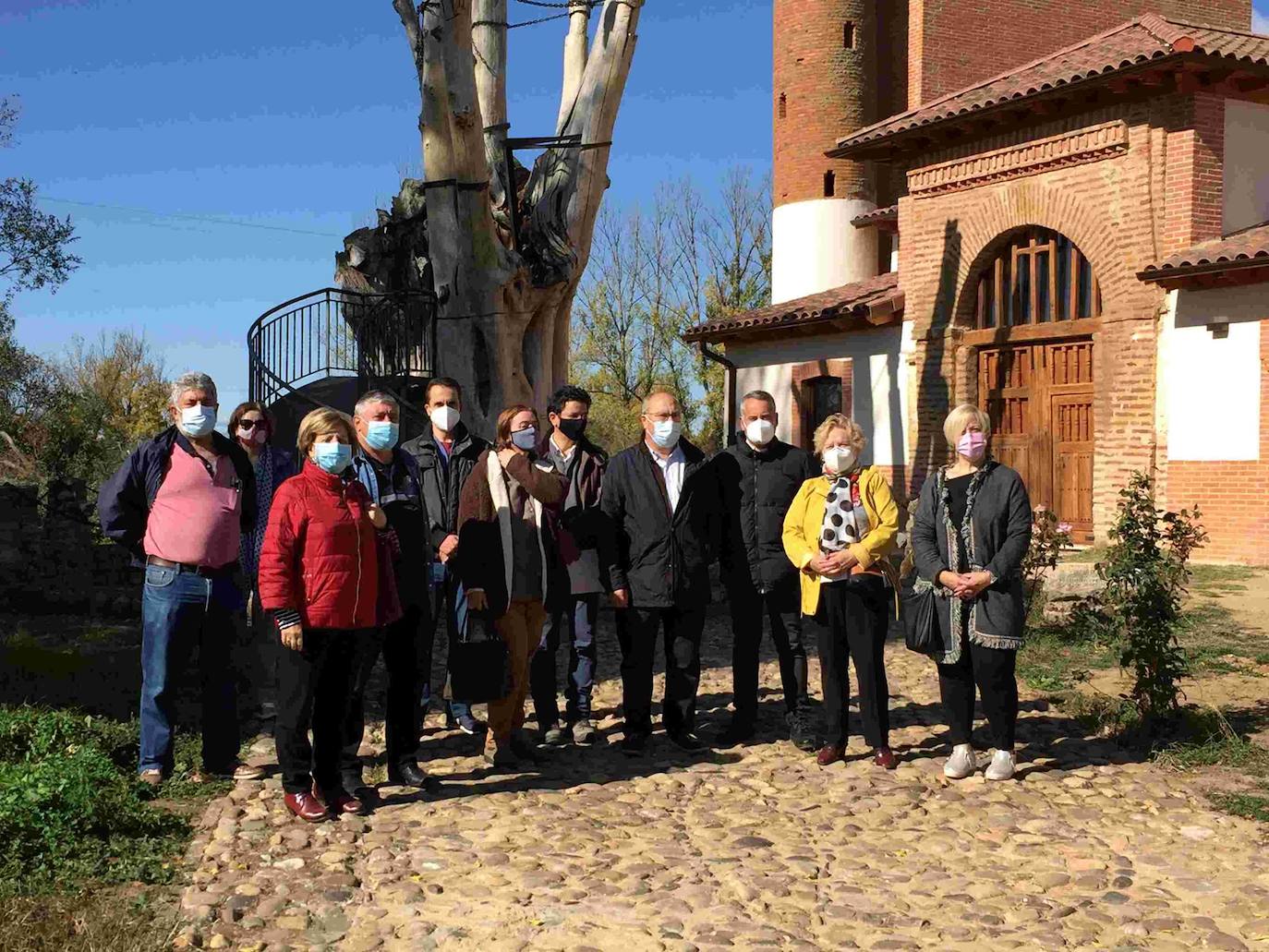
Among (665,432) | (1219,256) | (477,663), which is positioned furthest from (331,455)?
(1219,256)

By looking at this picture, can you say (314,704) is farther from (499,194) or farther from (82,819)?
(499,194)

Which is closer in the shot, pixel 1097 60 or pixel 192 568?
pixel 192 568

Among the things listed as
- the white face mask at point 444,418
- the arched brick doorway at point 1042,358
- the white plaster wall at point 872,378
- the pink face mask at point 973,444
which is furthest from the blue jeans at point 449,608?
the white plaster wall at point 872,378

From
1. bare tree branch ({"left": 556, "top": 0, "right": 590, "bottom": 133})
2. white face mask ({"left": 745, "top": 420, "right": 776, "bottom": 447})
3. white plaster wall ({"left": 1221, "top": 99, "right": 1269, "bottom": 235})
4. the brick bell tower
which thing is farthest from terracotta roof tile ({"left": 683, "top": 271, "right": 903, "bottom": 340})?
white face mask ({"left": 745, "top": 420, "right": 776, "bottom": 447})

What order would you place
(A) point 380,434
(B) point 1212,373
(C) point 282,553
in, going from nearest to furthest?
(C) point 282,553 < (A) point 380,434 < (B) point 1212,373

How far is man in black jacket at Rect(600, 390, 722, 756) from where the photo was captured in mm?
6777

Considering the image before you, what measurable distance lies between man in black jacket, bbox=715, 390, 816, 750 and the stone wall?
719 cm

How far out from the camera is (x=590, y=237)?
14.2 metres

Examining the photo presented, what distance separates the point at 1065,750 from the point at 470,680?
3.25 metres

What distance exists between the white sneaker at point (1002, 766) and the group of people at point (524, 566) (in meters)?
0.02

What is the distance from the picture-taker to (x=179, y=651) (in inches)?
238

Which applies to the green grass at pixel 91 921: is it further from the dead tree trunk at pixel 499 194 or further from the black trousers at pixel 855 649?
the dead tree trunk at pixel 499 194

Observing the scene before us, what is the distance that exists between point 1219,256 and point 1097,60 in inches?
128

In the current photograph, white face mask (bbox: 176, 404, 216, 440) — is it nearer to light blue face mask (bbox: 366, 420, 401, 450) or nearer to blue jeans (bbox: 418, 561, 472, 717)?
light blue face mask (bbox: 366, 420, 401, 450)
